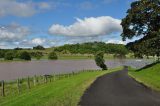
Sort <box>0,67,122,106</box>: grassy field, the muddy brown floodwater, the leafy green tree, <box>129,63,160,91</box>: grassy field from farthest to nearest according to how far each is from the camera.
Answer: the muddy brown floodwater < the leafy green tree < <box>129,63,160,91</box>: grassy field < <box>0,67,122,106</box>: grassy field

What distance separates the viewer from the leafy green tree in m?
66.2

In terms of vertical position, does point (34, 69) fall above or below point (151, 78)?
below

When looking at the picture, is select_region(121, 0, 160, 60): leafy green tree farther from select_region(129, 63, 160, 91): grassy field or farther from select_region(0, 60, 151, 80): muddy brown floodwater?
select_region(0, 60, 151, 80): muddy brown floodwater

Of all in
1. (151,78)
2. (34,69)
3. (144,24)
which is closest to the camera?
(151,78)

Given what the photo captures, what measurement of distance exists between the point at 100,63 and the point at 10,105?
90685 millimetres

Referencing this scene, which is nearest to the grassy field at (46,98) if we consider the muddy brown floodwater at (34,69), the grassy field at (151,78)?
the grassy field at (151,78)

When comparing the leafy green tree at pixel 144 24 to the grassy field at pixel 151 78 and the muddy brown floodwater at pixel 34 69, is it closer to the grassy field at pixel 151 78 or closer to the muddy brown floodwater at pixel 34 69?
the grassy field at pixel 151 78

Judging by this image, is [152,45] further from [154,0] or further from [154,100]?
[154,100]

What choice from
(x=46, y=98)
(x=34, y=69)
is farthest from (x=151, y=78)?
(x=34, y=69)

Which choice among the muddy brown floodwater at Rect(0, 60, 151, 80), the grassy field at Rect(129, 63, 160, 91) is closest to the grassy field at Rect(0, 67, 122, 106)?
the grassy field at Rect(129, 63, 160, 91)

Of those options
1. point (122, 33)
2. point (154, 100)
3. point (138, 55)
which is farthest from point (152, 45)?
point (154, 100)

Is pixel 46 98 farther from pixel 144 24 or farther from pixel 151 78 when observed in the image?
pixel 144 24

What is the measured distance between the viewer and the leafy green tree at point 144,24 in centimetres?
6625

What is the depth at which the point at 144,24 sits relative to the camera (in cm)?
7169
